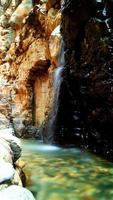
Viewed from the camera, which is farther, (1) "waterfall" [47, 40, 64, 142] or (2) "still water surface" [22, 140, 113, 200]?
(1) "waterfall" [47, 40, 64, 142]

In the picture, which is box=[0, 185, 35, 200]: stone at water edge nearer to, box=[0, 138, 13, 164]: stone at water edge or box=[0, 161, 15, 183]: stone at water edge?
box=[0, 161, 15, 183]: stone at water edge

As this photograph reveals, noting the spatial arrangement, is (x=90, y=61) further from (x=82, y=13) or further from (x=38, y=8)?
(x=38, y=8)

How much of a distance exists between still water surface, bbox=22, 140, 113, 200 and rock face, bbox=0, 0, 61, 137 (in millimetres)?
5300

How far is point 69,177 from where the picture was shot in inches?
222

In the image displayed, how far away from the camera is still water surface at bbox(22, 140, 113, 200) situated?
4750mm

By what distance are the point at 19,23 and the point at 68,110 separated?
26.0 feet

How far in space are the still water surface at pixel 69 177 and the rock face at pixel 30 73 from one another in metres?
5.30

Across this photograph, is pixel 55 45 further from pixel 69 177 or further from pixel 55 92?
pixel 69 177

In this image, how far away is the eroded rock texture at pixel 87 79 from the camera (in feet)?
25.5

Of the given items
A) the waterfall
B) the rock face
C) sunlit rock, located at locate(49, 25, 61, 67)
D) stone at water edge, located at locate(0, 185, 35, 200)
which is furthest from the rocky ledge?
the rock face

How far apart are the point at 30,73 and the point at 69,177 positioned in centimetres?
874

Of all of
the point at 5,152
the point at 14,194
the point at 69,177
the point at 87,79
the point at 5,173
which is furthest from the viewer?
the point at 87,79

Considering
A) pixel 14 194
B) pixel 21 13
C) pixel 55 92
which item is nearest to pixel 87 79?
pixel 55 92

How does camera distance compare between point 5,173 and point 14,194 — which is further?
point 5,173
